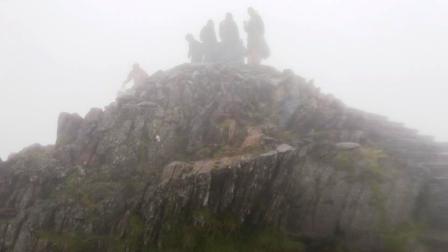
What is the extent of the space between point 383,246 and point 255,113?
59.6 feet

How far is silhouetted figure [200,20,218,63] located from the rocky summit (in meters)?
24.9

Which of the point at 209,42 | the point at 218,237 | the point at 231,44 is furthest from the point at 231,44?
the point at 218,237

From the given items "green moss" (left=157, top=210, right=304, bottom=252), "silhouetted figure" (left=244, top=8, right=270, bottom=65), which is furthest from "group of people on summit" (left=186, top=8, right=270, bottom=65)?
"green moss" (left=157, top=210, right=304, bottom=252)

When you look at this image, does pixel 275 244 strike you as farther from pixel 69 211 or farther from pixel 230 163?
pixel 69 211

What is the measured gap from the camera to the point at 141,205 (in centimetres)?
3170

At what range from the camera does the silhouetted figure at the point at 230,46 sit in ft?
217

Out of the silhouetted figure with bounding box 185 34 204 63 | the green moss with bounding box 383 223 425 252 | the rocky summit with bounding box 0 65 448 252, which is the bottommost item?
the green moss with bounding box 383 223 425 252

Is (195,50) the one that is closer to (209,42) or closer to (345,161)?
(209,42)

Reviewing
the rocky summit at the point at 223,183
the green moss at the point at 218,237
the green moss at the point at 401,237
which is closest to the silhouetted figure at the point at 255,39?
the rocky summit at the point at 223,183

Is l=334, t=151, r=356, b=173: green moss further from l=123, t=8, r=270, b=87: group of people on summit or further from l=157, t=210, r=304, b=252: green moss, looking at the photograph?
l=123, t=8, r=270, b=87: group of people on summit

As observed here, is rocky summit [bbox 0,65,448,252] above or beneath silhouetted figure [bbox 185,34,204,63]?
beneath

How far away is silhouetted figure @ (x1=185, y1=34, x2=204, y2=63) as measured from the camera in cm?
6769

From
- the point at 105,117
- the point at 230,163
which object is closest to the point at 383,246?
the point at 230,163

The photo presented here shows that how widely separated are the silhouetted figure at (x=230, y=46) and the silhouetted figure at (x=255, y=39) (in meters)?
1.63
